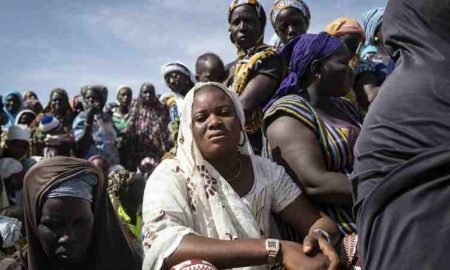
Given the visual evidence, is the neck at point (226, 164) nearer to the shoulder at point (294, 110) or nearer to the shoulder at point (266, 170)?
the shoulder at point (266, 170)

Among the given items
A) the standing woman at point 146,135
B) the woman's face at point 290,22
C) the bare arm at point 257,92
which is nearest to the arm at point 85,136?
the standing woman at point 146,135

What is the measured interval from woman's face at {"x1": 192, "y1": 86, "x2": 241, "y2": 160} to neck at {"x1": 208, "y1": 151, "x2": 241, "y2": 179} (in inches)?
1.2

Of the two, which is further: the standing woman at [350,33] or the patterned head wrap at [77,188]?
the standing woman at [350,33]

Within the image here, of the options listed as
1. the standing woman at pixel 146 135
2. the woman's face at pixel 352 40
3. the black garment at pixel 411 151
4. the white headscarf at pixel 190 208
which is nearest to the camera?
the black garment at pixel 411 151

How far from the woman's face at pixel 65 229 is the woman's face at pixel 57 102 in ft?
19.9

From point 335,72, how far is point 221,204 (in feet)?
3.24

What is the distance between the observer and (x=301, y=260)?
2639mm

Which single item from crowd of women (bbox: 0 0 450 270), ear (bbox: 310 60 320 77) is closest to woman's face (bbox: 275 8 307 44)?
crowd of women (bbox: 0 0 450 270)

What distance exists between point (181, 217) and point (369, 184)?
1201 millimetres

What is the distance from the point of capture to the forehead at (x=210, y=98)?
122 inches

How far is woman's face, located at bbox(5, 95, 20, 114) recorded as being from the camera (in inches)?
367

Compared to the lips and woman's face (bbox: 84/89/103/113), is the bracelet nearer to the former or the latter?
the lips

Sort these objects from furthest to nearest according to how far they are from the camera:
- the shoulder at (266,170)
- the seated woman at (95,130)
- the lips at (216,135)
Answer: the seated woman at (95,130) < the shoulder at (266,170) < the lips at (216,135)

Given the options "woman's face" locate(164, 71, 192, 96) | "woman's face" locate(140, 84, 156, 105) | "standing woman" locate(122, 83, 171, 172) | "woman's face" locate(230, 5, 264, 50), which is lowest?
"standing woman" locate(122, 83, 171, 172)
